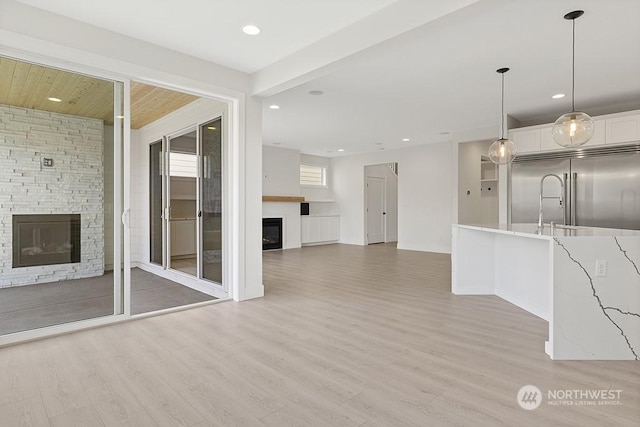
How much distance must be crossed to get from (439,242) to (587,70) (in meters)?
4.80

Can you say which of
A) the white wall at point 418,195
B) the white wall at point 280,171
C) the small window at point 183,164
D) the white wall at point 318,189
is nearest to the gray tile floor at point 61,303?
the small window at point 183,164

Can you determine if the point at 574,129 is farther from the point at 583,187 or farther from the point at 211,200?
the point at 211,200

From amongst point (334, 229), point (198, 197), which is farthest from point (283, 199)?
point (198, 197)

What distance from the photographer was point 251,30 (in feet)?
10.2

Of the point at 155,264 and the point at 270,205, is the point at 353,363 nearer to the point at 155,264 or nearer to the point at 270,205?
the point at 155,264

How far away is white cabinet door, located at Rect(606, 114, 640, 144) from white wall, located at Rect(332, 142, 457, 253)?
280cm

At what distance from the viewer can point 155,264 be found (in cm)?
575

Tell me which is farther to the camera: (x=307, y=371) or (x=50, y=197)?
(x=50, y=197)

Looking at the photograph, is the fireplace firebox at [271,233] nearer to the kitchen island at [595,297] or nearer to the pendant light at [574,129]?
the pendant light at [574,129]

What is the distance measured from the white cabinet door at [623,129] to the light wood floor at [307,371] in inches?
126

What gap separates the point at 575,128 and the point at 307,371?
3.12m

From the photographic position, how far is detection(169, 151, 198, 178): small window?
4844mm

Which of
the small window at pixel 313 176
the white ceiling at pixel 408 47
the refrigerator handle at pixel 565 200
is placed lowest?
the refrigerator handle at pixel 565 200

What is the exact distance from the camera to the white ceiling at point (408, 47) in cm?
271
